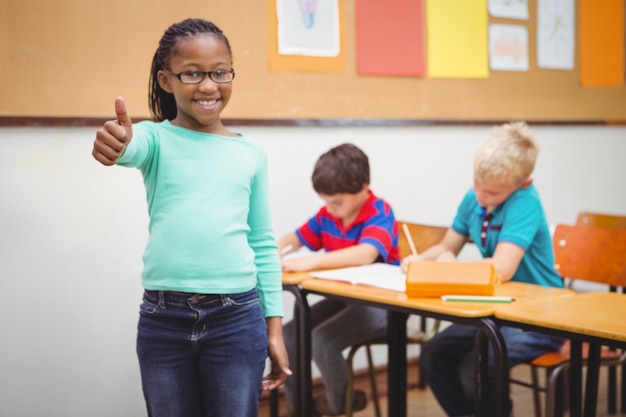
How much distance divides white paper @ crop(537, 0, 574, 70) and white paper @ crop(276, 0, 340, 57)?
1260 mm

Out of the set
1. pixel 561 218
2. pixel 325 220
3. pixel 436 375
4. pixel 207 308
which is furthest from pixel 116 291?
pixel 561 218

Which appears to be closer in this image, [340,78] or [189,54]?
[189,54]

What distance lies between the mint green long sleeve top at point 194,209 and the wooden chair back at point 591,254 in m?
1.56

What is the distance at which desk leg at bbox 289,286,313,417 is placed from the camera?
98.9 inches

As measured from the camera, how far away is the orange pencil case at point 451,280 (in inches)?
84.6

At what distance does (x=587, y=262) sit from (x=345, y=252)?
897 mm

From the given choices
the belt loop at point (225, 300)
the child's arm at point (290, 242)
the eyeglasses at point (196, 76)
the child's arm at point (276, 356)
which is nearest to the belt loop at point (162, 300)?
the belt loop at point (225, 300)

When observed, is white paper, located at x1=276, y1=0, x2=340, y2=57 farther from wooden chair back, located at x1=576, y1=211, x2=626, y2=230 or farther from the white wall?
wooden chair back, located at x1=576, y1=211, x2=626, y2=230

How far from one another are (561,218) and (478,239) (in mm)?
1699

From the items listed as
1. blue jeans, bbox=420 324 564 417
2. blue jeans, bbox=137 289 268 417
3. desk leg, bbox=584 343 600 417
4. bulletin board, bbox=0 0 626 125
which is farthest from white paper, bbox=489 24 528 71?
blue jeans, bbox=137 289 268 417

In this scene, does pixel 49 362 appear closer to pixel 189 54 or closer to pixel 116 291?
pixel 116 291

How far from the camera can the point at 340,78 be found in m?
3.36

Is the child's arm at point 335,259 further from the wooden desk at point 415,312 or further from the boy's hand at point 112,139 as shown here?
the boy's hand at point 112,139

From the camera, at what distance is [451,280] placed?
2166 mm
